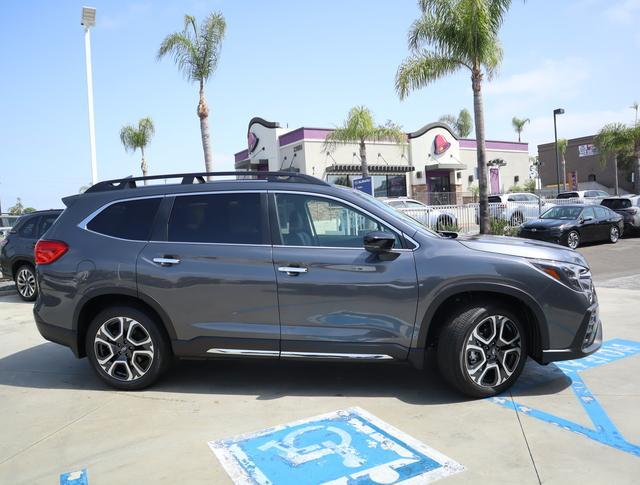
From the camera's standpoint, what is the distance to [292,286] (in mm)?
4277

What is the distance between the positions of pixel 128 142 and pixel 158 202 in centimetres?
3352

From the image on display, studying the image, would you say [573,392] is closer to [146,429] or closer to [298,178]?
[298,178]

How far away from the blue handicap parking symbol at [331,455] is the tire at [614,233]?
16.4 m

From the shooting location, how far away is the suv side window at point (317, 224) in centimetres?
441

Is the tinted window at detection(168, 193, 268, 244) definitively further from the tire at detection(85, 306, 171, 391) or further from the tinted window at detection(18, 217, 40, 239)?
the tinted window at detection(18, 217, 40, 239)

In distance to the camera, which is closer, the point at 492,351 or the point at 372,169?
the point at 492,351

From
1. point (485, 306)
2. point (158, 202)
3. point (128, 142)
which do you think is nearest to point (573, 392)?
point (485, 306)

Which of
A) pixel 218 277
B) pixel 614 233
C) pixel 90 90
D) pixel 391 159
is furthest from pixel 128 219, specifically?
pixel 391 159

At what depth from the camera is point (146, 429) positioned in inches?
154

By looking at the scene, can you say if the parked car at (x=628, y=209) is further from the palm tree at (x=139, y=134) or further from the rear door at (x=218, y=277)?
the palm tree at (x=139, y=134)

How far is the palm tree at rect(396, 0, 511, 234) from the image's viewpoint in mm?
15430

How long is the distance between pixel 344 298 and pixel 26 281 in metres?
8.13

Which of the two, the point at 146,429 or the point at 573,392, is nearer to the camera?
the point at 146,429

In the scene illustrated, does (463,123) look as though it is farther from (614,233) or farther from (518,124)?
(614,233)
